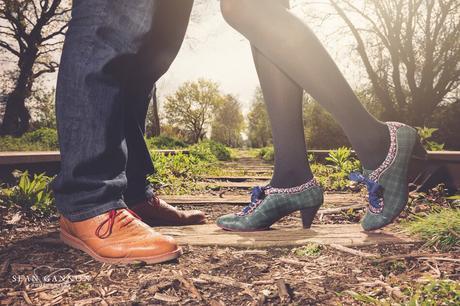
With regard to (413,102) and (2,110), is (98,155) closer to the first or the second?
(413,102)

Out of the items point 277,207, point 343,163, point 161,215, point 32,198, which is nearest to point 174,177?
point 343,163

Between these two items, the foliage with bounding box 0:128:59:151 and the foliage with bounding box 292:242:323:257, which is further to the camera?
the foliage with bounding box 0:128:59:151

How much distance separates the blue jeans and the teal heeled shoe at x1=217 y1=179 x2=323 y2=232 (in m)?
0.64

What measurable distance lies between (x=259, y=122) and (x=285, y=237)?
51889 mm

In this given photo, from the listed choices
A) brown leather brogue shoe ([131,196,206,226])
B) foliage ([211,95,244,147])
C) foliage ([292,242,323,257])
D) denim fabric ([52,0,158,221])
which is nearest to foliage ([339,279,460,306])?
foliage ([292,242,323,257])

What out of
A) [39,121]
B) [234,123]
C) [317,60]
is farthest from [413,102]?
[234,123]

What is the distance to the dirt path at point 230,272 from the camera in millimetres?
1120

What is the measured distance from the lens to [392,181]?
1.68 metres

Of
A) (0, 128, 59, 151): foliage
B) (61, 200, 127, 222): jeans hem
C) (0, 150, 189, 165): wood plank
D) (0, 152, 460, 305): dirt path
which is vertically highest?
(0, 128, 59, 151): foliage

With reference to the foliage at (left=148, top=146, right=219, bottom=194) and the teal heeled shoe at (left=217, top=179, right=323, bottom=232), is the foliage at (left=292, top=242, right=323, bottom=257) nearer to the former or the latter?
the teal heeled shoe at (left=217, top=179, right=323, bottom=232)

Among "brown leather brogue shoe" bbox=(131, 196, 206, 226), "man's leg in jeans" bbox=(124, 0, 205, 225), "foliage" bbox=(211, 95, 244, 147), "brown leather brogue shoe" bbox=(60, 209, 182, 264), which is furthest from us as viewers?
"foliage" bbox=(211, 95, 244, 147)

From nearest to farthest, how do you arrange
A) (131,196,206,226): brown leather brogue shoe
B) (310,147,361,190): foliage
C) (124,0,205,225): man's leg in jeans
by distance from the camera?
(124,0,205,225): man's leg in jeans, (131,196,206,226): brown leather brogue shoe, (310,147,361,190): foliage

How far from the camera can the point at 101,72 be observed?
56.4 inches

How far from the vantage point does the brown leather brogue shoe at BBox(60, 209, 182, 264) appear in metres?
1.41
